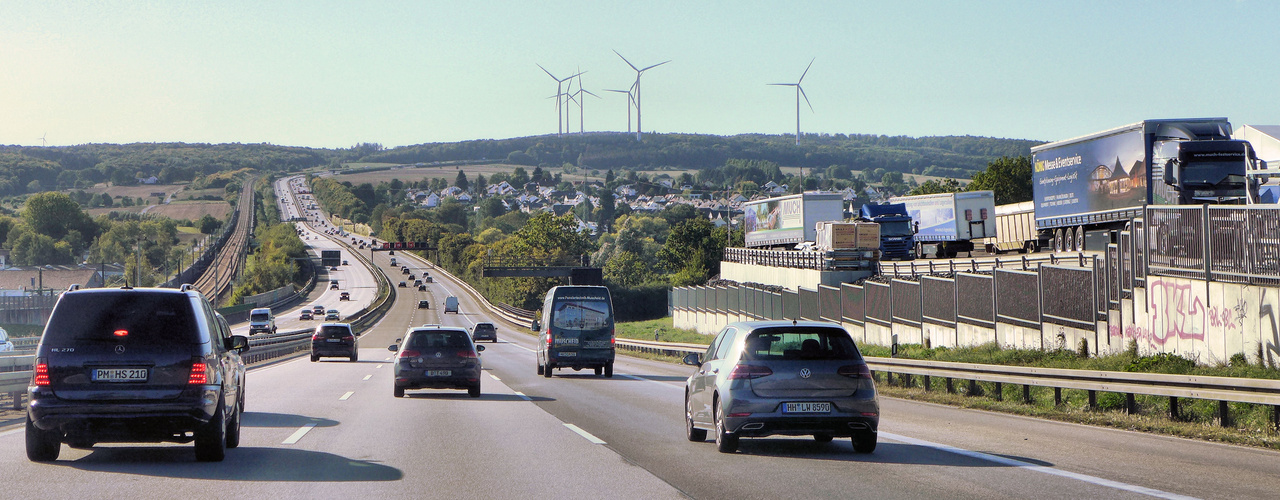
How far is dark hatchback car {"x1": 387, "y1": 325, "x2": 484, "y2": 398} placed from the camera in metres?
22.5

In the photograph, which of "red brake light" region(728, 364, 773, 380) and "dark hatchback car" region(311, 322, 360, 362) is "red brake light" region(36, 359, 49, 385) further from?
"dark hatchback car" region(311, 322, 360, 362)

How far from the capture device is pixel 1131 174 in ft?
115

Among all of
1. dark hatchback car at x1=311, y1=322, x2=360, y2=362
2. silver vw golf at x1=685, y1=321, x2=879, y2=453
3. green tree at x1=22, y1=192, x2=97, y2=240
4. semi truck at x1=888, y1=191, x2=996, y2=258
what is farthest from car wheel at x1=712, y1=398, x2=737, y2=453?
green tree at x1=22, y1=192, x2=97, y2=240

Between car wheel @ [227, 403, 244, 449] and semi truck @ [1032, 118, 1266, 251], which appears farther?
semi truck @ [1032, 118, 1266, 251]

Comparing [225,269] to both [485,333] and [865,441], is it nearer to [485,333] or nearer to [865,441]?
[485,333]

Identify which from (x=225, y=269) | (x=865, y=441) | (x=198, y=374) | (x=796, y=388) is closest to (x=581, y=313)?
→ (x=865, y=441)

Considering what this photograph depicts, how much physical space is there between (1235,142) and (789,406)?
26.0m

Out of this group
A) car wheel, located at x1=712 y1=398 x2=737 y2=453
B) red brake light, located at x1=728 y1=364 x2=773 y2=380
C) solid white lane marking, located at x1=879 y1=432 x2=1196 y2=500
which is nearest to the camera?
solid white lane marking, located at x1=879 y1=432 x2=1196 y2=500

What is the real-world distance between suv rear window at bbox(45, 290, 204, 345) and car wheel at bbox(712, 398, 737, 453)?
536 centimetres

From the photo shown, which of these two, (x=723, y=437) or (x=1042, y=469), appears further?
(x=723, y=437)

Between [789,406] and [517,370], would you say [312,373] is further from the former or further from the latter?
[789,406]

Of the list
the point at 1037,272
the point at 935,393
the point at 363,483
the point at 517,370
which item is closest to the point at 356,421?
the point at 363,483

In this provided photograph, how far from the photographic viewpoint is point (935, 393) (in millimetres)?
22125

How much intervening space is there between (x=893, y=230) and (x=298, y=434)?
44794mm
